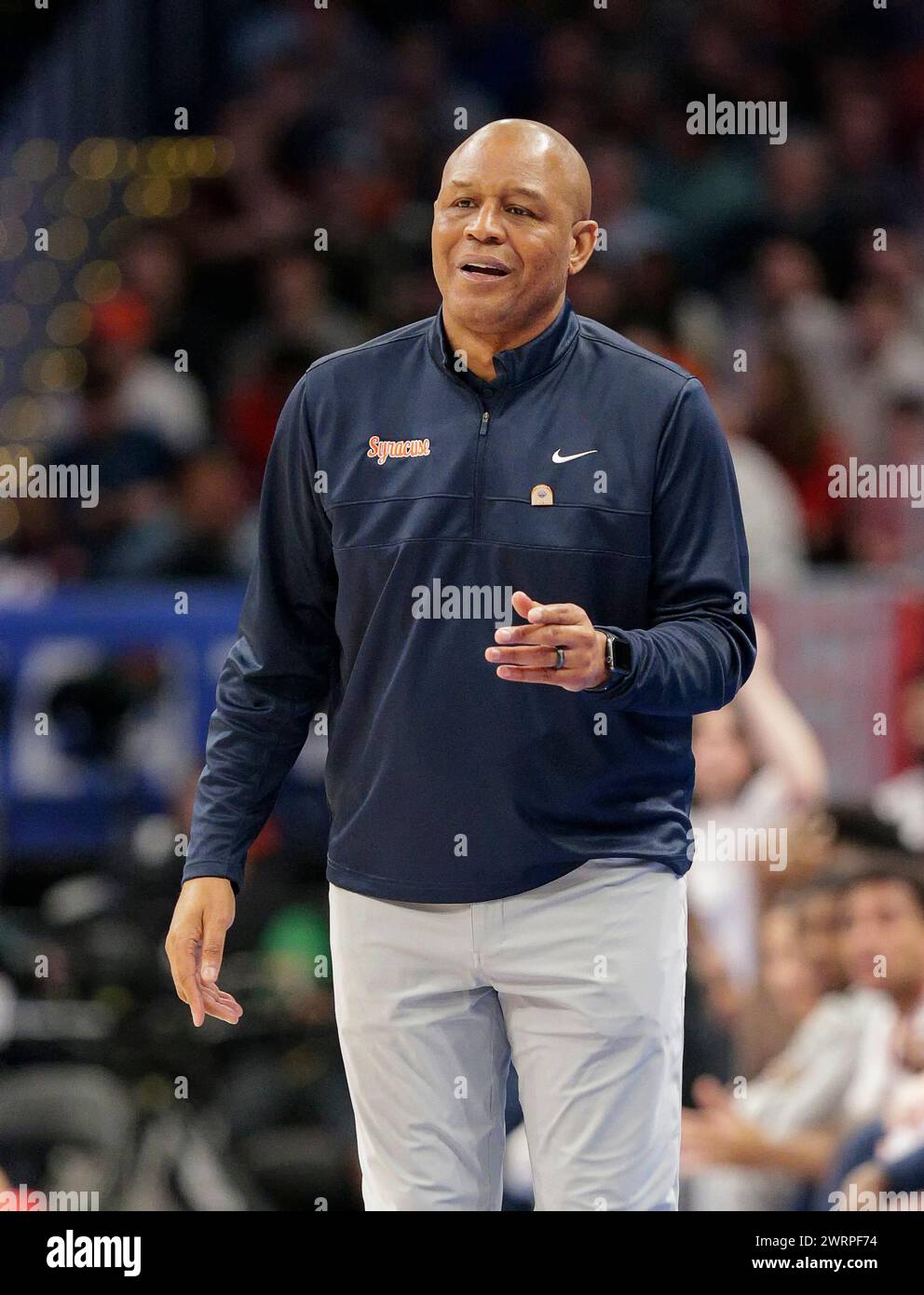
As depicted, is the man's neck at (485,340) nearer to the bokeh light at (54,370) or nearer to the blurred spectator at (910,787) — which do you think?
the blurred spectator at (910,787)

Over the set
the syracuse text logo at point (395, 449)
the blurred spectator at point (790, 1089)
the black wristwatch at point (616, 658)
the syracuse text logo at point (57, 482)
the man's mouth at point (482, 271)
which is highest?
the syracuse text logo at point (57, 482)

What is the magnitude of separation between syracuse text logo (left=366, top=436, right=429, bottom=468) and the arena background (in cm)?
167

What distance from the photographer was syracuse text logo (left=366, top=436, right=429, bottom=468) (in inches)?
81.9

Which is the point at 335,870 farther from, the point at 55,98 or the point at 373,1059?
the point at 55,98

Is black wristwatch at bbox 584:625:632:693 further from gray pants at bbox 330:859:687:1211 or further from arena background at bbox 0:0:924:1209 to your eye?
arena background at bbox 0:0:924:1209

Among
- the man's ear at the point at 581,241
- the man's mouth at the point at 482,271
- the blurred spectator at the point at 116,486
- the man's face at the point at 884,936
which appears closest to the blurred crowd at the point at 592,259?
the blurred spectator at the point at 116,486

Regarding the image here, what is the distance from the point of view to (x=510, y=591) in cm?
202

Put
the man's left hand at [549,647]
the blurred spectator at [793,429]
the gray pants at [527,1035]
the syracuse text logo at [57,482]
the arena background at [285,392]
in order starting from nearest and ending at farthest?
the man's left hand at [549,647] < the gray pants at [527,1035] < the arena background at [285,392] < the syracuse text logo at [57,482] < the blurred spectator at [793,429]

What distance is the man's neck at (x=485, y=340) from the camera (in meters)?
2.10

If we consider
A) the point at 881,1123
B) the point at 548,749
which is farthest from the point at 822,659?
the point at 548,749

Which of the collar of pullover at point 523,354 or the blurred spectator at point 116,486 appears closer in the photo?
the collar of pullover at point 523,354

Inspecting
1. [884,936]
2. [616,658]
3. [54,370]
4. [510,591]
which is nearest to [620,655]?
[616,658]

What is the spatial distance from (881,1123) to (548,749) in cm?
168

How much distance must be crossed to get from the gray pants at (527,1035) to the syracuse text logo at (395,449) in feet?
1.69
